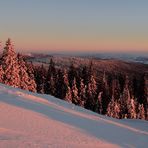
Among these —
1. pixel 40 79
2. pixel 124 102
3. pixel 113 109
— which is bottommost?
pixel 113 109

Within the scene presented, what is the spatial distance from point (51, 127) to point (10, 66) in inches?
1492

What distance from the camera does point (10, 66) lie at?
5419cm

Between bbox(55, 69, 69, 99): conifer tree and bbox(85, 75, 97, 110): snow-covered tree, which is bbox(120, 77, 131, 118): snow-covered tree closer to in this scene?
bbox(85, 75, 97, 110): snow-covered tree

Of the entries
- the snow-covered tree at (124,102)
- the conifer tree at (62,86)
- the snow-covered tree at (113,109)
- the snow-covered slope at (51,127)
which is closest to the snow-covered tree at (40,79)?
the conifer tree at (62,86)

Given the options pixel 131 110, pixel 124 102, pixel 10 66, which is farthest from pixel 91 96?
pixel 10 66

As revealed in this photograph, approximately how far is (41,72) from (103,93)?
15773 millimetres

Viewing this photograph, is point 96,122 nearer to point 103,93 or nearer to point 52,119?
point 52,119

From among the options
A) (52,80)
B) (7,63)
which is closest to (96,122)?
(7,63)

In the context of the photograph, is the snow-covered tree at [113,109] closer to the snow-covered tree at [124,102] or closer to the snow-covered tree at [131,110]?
the snow-covered tree at [124,102]

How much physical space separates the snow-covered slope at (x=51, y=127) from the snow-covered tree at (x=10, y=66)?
29.5 metres

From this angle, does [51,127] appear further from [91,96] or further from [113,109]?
[91,96]

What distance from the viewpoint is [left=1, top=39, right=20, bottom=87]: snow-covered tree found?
53.6 m

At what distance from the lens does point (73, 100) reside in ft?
259

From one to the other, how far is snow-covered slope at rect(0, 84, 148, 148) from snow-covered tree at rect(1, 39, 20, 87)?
96.8 feet
